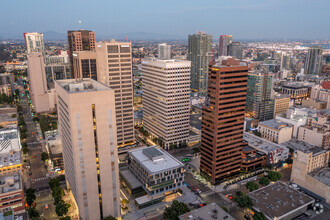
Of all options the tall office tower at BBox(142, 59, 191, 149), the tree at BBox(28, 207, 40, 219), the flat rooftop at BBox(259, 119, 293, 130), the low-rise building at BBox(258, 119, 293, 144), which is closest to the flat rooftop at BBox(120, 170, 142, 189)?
the tree at BBox(28, 207, 40, 219)

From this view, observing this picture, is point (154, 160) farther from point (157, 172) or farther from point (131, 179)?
point (131, 179)

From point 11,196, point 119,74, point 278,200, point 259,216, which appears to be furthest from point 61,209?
point 278,200

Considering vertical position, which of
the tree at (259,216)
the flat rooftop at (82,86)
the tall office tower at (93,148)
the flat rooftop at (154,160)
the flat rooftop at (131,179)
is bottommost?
the flat rooftop at (131,179)

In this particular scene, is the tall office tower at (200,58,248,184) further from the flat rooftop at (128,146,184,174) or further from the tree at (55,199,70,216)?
the tree at (55,199,70,216)

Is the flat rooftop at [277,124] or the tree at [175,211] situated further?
the flat rooftop at [277,124]

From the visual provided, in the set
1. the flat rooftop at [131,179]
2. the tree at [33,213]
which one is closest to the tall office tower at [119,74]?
the flat rooftop at [131,179]

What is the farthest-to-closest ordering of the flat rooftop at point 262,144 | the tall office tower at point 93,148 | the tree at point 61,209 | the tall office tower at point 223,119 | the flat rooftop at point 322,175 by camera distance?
the flat rooftop at point 262,144 → the tall office tower at point 223,119 → the flat rooftop at point 322,175 → the tree at point 61,209 → the tall office tower at point 93,148

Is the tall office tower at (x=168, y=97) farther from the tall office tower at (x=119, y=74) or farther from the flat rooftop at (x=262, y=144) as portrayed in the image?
the flat rooftop at (x=262, y=144)
